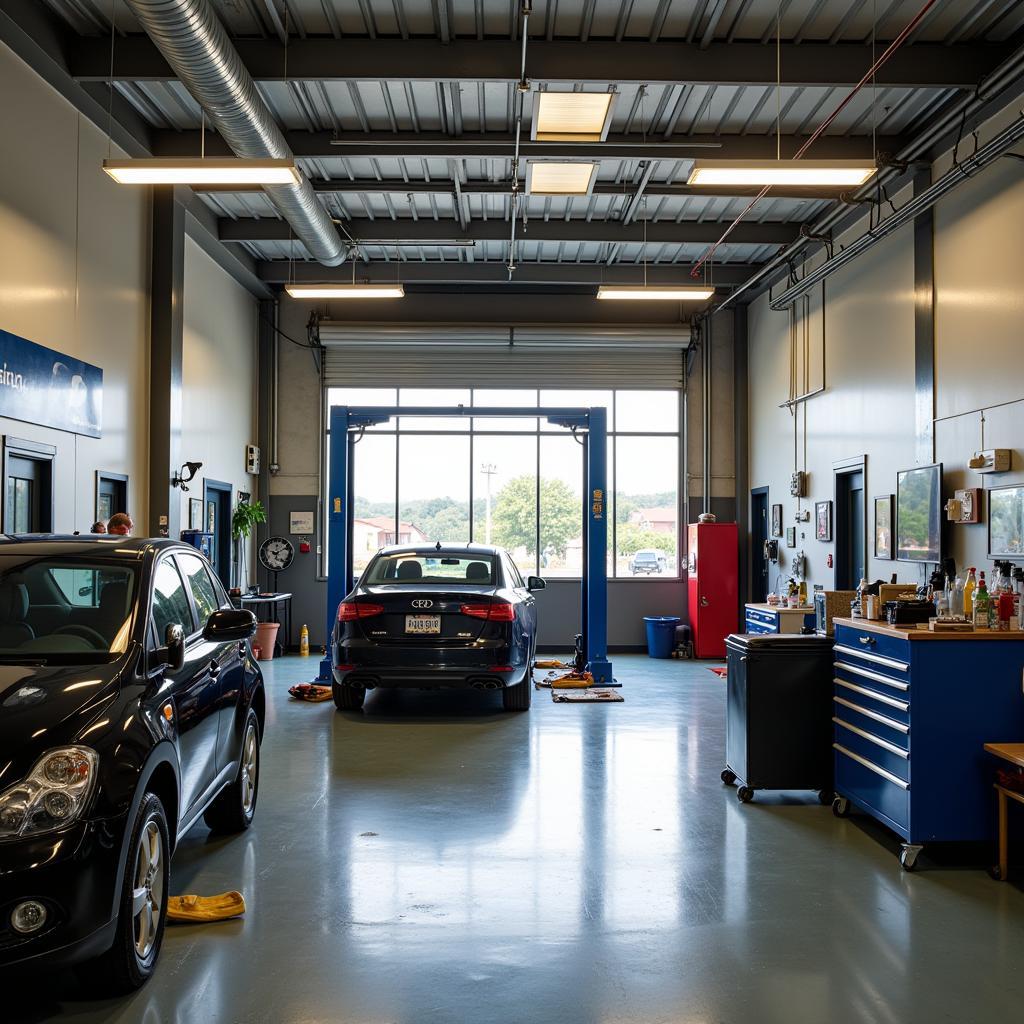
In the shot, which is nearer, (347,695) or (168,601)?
(168,601)

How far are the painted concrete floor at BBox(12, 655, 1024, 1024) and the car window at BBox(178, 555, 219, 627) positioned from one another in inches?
45.1

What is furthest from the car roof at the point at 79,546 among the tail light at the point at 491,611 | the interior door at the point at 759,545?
the interior door at the point at 759,545

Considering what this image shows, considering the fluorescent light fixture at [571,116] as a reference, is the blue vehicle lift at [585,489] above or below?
below

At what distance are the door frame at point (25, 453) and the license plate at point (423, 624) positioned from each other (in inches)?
114

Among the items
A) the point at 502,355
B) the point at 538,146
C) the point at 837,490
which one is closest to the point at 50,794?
the point at 538,146

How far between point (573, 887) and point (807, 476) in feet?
27.7

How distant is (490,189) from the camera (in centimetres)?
1029

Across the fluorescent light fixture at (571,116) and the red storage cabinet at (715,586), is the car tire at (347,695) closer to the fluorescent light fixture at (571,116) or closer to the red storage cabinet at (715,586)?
the fluorescent light fixture at (571,116)

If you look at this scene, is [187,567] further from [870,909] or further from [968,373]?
[968,373]

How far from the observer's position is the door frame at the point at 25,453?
6.75 m

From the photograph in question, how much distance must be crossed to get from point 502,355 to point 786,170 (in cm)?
805

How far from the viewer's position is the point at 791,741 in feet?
17.9

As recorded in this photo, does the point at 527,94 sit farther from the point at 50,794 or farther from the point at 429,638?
the point at 50,794

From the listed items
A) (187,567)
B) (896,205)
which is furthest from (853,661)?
(896,205)
